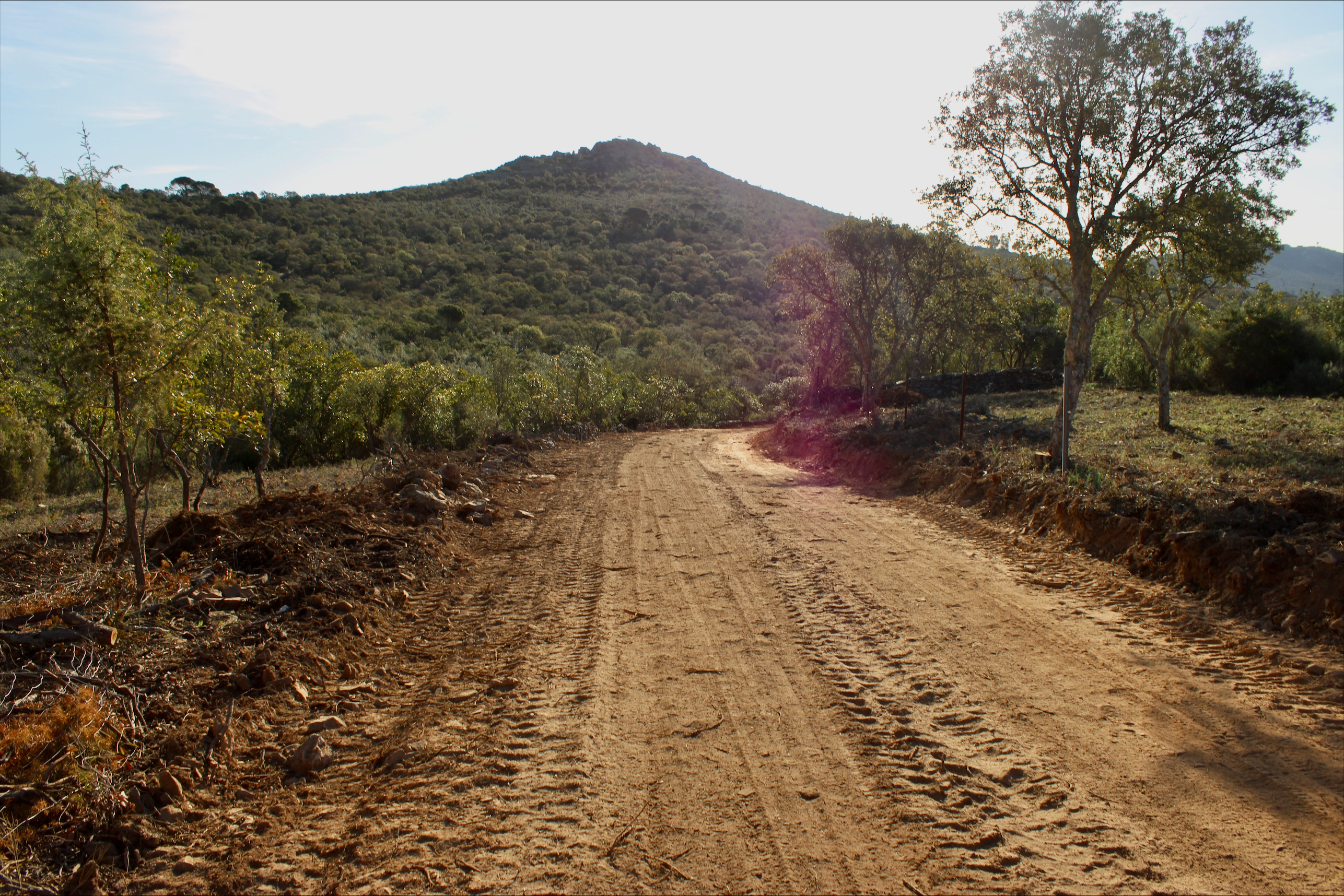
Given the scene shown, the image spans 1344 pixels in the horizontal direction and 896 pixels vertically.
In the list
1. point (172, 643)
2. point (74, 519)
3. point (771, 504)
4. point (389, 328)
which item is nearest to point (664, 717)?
point (172, 643)

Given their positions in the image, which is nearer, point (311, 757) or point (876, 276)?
point (311, 757)

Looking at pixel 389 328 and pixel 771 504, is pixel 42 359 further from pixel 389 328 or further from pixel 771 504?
pixel 389 328

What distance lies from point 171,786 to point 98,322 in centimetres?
331

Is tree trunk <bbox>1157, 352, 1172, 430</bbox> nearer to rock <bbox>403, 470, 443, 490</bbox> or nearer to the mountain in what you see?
rock <bbox>403, 470, 443, 490</bbox>

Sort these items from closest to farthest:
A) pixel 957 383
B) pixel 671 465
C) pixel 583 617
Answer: pixel 583 617 < pixel 671 465 < pixel 957 383

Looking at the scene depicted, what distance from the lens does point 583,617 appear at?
21.0 feet

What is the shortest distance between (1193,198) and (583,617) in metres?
12.4

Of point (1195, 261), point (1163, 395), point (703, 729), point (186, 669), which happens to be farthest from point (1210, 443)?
point (186, 669)

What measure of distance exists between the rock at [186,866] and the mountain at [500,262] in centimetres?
2889

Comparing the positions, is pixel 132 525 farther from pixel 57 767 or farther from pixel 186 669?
pixel 57 767

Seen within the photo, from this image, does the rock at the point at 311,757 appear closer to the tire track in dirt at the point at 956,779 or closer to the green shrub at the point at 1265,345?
the tire track in dirt at the point at 956,779

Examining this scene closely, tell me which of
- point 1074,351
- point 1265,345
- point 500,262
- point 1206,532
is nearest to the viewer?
point 1206,532

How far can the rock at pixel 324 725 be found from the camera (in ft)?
14.6

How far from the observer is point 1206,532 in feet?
21.1
